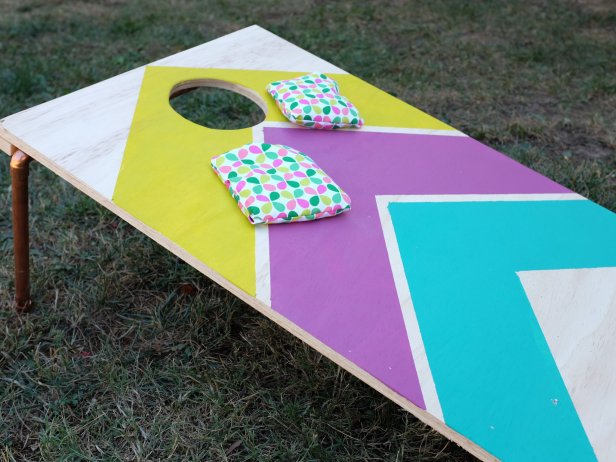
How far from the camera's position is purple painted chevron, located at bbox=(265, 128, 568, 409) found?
1.14m

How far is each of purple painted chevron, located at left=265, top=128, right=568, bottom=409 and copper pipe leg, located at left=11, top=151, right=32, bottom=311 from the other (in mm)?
548

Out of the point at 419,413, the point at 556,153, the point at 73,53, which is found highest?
the point at 419,413

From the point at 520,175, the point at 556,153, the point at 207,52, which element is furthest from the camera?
the point at 556,153

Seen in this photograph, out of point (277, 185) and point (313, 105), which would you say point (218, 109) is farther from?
point (277, 185)

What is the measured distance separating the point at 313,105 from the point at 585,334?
0.81 metres

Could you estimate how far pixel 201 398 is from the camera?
1588mm

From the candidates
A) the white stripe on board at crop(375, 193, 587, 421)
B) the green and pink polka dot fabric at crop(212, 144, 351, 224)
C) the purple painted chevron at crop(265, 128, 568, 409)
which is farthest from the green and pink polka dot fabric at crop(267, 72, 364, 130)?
the white stripe on board at crop(375, 193, 587, 421)

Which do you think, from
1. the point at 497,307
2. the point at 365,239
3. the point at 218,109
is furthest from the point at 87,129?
the point at 218,109

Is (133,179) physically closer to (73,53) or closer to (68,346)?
(68,346)

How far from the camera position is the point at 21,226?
1.58 m

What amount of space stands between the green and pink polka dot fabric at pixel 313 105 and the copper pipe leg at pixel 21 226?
2.02ft

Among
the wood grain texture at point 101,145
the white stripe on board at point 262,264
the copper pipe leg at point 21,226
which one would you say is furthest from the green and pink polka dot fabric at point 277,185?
the copper pipe leg at point 21,226

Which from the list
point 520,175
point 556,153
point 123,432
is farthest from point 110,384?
point 556,153

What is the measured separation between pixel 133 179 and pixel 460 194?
722 mm
